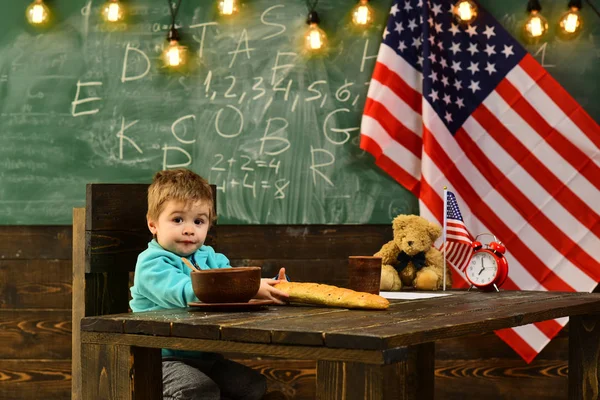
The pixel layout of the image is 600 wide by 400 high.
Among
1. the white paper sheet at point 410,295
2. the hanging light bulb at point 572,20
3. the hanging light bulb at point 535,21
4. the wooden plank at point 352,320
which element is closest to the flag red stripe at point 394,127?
the hanging light bulb at point 535,21

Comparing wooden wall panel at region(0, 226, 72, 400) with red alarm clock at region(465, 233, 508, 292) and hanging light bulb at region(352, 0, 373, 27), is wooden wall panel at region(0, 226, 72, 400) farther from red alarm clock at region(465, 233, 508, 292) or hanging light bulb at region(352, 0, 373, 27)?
red alarm clock at region(465, 233, 508, 292)

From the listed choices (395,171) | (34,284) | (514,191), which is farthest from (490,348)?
(34,284)

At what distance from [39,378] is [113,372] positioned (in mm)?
2259

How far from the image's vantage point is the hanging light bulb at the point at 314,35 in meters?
3.75

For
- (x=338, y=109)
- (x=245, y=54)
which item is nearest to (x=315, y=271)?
(x=338, y=109)

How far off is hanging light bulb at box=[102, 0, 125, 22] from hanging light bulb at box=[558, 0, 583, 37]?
196 cm

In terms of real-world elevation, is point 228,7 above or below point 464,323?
above

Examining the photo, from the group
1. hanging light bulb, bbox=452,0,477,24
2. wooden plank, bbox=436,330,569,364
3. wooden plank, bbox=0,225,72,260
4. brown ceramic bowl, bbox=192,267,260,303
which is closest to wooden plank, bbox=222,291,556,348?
brown ceramic bowl, bbox=192,267,260,303

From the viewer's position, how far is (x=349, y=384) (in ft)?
5.20

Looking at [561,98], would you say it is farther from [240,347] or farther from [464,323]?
[240,347]

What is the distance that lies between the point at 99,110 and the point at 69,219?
0.52 metres

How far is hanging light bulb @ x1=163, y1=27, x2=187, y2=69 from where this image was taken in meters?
3.80

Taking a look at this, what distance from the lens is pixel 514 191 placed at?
146 inches

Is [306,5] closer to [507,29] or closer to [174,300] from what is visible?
[507,29]
